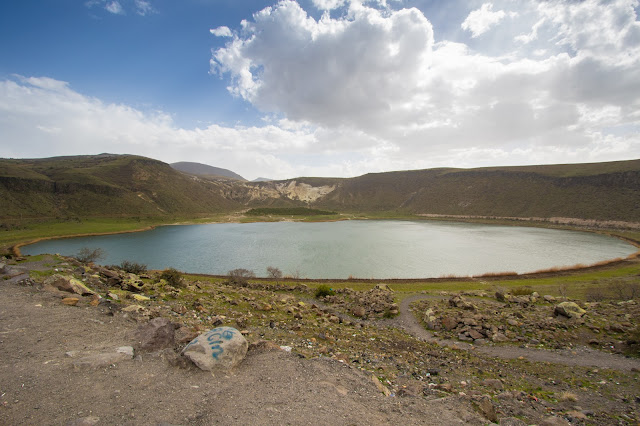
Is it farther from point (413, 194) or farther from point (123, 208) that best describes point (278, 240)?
point (413, 194)

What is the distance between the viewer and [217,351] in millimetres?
7598

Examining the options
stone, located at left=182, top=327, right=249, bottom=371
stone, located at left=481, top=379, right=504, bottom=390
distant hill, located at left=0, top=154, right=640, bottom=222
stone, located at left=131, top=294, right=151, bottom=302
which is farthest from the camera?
distant hill, located at left=0, top=154, right=640, bottom=222

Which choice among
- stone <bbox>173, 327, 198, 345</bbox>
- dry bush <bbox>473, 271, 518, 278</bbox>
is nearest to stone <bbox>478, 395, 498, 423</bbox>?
stone <bbox>173, 327, 198, 345</bbox>

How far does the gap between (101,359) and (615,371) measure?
17509 mm

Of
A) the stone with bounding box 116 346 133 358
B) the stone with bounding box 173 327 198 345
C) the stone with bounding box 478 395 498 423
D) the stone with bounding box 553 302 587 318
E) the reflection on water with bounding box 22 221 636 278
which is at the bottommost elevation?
the reflection on water with bounding box 22 221 636 278

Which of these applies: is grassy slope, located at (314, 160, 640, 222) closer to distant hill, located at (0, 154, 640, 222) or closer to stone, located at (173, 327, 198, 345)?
distant hill, located at (0, 154, 640, 222)

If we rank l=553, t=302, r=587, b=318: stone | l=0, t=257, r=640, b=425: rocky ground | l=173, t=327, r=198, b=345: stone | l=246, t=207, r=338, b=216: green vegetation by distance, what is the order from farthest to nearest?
l=246, t=207, r=338, b=216: green vegetation → l=553, t=302, r=587, b=318: stone → l=173, t=327, r=198, b=345: stone → l=0, t=257, r=640, b=425: rocky ground

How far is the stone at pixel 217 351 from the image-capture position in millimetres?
7379

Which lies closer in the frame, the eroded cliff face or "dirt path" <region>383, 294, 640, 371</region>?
"dirt path" <region>383, 294, 640, 371</region>

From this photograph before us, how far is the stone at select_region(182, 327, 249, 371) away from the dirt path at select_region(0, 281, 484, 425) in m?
0.26

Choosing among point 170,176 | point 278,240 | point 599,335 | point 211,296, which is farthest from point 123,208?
point 599,335

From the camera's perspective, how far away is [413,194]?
534ft

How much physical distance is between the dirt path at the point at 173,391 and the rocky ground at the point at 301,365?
0.04 metres

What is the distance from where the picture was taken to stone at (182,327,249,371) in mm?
7379
